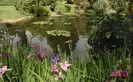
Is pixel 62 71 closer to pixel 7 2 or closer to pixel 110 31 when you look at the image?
pixel 110 31

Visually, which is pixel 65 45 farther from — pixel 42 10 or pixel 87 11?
pixel 87 11

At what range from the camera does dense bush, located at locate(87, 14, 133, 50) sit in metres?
9.41

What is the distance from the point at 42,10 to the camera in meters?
27.1

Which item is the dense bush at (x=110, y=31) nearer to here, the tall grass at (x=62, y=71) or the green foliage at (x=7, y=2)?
the tall grass at (x=62, y=71)

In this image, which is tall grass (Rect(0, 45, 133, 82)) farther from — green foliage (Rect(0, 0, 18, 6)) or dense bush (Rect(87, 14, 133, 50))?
green foliage (Rect(0, 0, 18, 6))

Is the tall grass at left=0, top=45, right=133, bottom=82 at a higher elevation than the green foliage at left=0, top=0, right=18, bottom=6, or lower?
higher

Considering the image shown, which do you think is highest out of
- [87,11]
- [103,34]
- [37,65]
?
[37,65]

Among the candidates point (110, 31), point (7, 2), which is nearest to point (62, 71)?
point (110, 31)

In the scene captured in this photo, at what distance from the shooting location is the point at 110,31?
380 inches

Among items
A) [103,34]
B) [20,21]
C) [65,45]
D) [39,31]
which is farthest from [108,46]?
[20,21]

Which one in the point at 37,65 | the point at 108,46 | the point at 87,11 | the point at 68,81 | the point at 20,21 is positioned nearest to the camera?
the point at 68,81

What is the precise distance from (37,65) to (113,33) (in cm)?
681

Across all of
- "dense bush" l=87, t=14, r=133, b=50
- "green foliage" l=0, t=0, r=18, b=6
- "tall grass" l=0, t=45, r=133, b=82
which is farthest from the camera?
"green foliage" l=0, t=0, r=18, b=6

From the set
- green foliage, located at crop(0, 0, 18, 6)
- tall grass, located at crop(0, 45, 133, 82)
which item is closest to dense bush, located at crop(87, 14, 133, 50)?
tall grass, located at crop(0, 45, 133, 82)
